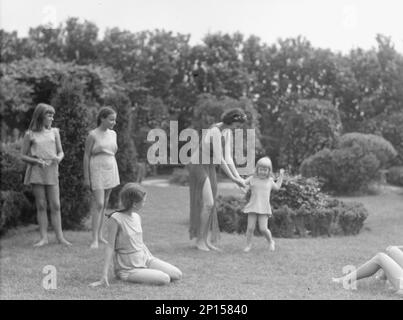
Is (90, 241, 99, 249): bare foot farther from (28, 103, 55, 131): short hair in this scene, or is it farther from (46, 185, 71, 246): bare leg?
(28, 103, 55, 131): short hair

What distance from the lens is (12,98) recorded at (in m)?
21.2

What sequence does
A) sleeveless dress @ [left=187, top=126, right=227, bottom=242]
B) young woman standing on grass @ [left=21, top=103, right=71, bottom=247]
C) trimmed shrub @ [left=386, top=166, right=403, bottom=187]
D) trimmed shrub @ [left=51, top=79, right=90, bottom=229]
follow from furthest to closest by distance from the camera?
1. trimmed shrub @ [left=386, top=166, right=403, bottom=187]
2. trimmed shrub @ [left=51, top=79, right=90, bottom=229]
3. young woman standing on grass @ [left=21, top=103, right=71, bottom=247]
4. sleeveless dress @ [left=187, top=126, right=227, bottom=242]

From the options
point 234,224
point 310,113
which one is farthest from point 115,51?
point 234,224

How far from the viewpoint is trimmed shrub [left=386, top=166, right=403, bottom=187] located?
20241 mm

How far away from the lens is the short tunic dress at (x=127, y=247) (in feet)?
20.0

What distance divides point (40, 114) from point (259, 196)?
320 centimetres

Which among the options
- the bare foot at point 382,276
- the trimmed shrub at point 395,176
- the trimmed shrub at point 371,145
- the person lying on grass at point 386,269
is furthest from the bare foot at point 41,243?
the trimmed shrub at point 395,176

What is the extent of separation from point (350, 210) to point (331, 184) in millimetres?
8116

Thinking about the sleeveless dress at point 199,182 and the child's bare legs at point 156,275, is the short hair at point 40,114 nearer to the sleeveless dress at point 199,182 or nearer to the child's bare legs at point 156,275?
the sleeveless dress at point 199,182

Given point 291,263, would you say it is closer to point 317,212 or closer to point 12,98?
point 317,212

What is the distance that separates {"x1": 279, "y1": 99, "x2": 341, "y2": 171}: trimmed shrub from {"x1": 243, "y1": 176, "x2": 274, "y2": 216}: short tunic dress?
41.1 feet

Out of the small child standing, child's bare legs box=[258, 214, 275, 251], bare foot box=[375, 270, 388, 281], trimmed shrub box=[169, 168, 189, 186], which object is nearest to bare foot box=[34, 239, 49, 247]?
the small child standing

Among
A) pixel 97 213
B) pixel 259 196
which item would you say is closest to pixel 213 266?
pixel 259 196

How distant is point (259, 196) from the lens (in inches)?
332
